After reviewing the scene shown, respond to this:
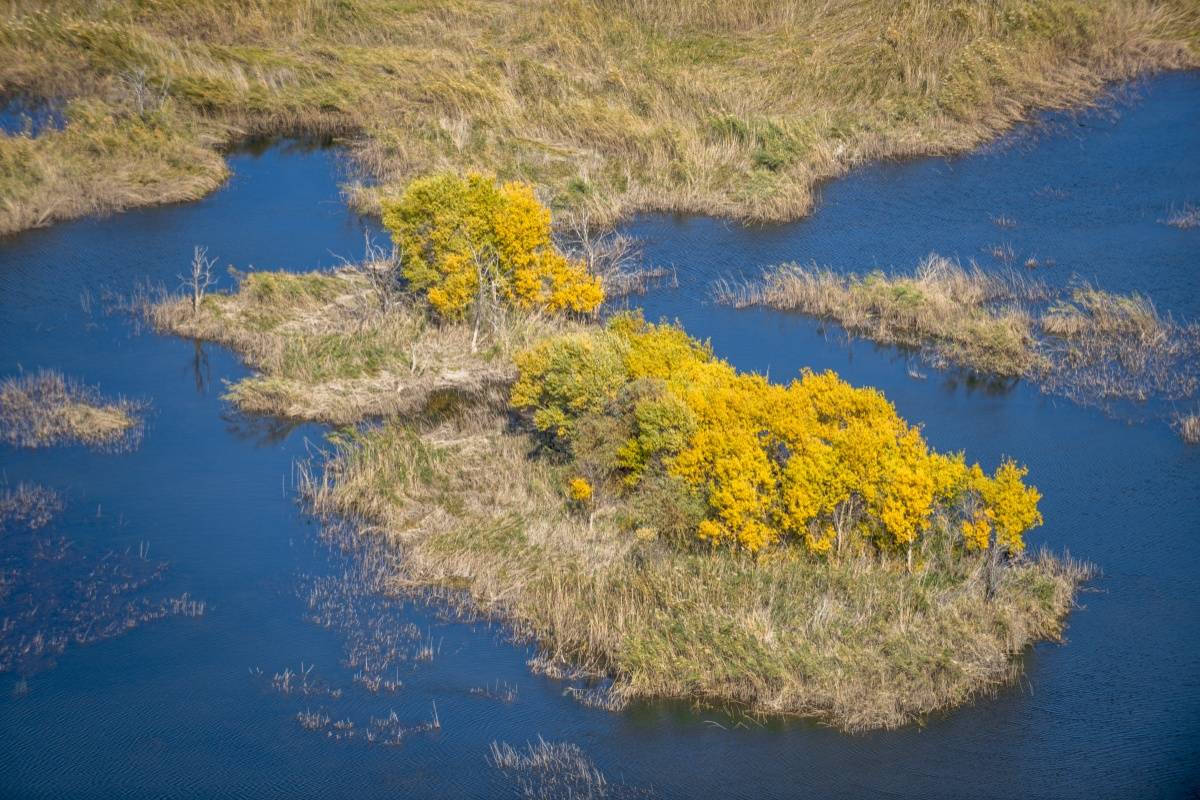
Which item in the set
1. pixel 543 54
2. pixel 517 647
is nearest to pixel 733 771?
pixel 517 647

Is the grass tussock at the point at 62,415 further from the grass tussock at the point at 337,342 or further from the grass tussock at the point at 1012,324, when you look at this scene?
the grass tussock at the point at 1012,324

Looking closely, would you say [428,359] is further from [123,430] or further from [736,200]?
[736,200]

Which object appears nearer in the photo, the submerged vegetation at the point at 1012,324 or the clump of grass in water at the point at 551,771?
the clump of grass in water at the point at 551,771

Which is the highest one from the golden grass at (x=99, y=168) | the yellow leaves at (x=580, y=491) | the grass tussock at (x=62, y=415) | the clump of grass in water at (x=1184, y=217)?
the clump of grass in water at (x=1184, y=217)

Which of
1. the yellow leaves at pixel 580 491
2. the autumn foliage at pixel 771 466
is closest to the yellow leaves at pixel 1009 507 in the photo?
the autumn foliage at pixel 771 466

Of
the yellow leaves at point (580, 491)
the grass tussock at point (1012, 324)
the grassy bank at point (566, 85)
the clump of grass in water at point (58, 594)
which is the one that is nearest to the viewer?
the clump of grass in water at point (58, 594)

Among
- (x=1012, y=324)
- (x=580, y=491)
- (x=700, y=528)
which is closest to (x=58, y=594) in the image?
(x=580, y=491)
